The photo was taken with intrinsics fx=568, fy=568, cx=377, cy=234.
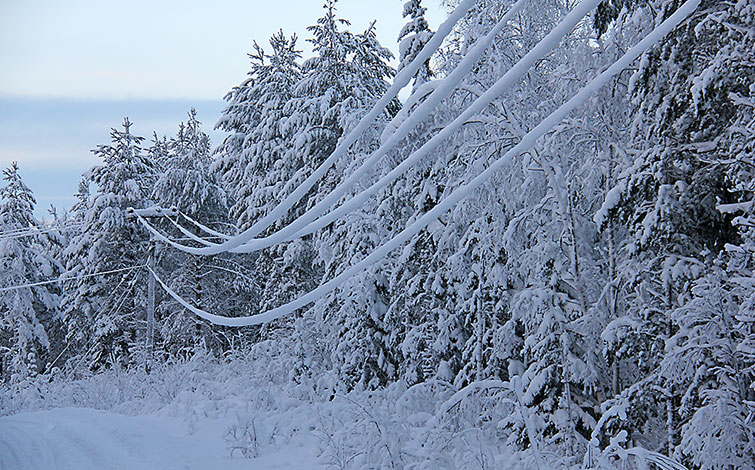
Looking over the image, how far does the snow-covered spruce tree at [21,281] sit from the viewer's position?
72.4ft

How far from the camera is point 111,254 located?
20.4 meters

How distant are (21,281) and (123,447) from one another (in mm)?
18192

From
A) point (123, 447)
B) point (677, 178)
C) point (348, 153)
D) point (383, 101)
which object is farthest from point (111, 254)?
point (383, 101)

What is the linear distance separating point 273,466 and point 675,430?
4.80 metres

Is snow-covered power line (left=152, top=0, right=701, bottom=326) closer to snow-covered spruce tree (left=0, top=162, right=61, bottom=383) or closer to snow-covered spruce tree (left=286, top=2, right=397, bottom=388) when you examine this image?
snow-covered spruce tree (left=286, top=2, right=397, bottom=388)

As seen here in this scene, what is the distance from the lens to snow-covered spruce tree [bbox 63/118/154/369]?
65.7 ft

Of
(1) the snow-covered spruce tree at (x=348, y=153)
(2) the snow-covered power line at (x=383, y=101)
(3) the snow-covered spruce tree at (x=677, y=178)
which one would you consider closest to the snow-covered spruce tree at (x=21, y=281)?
(1) the snow-covered spruce tree at (x=348, y=153)

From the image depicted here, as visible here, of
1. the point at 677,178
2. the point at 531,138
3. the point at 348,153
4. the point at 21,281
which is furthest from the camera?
the point at 21,281

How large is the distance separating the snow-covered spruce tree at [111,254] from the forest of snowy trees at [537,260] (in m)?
5.20

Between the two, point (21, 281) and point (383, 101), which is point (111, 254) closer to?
point (21, 281)

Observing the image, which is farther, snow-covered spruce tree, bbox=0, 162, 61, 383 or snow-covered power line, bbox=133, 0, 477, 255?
snow-covered spruce tree, bbox=0, 162, 61, 383

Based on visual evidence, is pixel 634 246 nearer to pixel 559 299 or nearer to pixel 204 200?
→ pixel 559 299

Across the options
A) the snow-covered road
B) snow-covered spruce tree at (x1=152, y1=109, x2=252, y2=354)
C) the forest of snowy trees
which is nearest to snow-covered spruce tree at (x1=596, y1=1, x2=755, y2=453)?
the forest of snowy trees

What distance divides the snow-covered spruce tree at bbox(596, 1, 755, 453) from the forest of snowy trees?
0.03 m
